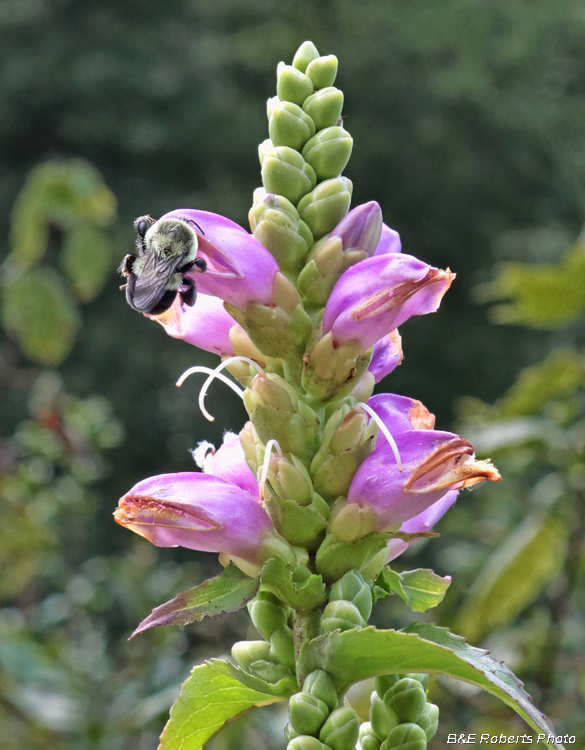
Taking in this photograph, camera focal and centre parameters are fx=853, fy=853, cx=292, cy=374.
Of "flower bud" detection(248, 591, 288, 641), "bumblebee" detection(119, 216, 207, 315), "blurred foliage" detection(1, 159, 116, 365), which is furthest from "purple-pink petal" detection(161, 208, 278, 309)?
"blurred foliage" detection(1, 159, 116, 365)

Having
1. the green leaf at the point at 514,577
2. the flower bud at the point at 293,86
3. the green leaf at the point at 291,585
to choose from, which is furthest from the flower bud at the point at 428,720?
the green leaf at the point at 514,577

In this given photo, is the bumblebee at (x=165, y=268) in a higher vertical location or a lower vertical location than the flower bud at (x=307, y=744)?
higher

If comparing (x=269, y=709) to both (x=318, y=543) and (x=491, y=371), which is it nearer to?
(x=318, y=543)

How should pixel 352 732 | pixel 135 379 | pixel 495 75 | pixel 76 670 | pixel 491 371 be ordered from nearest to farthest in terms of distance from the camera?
pixel 352 732 < pixel 76 670 < pixel 135 379 < pixel 491 371 < pixel 495 75

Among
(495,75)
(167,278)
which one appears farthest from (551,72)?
(167,278)

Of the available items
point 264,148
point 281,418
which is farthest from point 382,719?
point 264,148

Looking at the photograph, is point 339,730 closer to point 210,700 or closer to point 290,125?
point 210,700

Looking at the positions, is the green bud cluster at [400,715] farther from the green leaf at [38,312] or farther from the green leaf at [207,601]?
the green leaf at [38,312]
